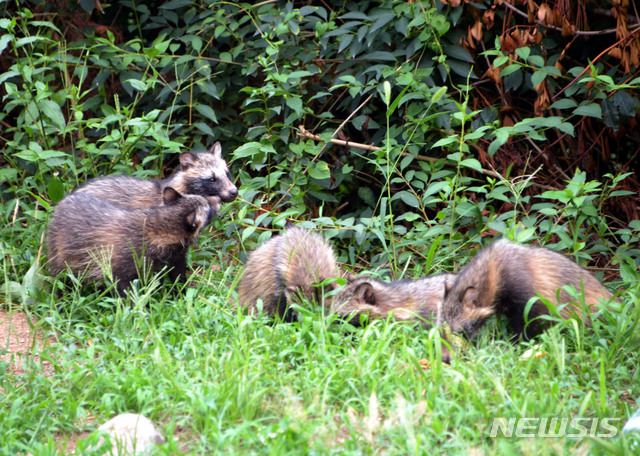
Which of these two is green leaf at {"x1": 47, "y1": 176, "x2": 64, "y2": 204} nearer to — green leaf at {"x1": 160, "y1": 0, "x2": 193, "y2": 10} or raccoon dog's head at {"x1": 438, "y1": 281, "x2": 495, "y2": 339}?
green leaf at {"x1": 160, "y1": 0, "x2": 193, "y2": 10}

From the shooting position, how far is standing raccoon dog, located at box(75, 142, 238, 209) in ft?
20.8

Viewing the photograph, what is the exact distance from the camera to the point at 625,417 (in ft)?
11.1

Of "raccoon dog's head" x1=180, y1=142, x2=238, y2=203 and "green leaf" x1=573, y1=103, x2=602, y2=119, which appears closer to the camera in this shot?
"green leaf" x1=573, y1=103, x2=602, y2=119

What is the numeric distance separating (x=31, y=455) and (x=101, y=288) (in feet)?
7.49

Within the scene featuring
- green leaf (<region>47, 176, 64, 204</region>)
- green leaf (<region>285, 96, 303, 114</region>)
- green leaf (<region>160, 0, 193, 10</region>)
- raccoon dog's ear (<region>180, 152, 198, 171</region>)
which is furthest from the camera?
green leaf (<region>160, 0, 193, 10</region>)

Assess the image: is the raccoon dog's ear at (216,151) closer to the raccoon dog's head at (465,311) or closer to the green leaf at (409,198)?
the green leaf at (409,198)

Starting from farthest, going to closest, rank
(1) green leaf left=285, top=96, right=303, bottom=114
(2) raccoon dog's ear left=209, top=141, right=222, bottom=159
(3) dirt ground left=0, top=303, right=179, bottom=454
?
(2) raccoon dog's ear left=209, top=141, right=222, bottom=159
(1) green leaf left=285, top=96, right=303, bottom=114
(3) dirt ground left=0, top=303, right=179, bottom=454

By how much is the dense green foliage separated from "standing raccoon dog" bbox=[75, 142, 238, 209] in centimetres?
24

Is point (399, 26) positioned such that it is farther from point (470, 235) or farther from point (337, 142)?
point (470, 235)

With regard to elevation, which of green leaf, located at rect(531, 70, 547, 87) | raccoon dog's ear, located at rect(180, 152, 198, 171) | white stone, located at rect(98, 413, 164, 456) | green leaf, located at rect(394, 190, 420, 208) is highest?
green leaf, located at rect(531, 70, 547, 87)

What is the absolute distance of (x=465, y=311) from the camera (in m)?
4.54

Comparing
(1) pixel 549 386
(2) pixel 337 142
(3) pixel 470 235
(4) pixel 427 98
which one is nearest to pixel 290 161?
(2) pixel 337 142

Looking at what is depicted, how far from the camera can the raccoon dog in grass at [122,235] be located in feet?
17.1

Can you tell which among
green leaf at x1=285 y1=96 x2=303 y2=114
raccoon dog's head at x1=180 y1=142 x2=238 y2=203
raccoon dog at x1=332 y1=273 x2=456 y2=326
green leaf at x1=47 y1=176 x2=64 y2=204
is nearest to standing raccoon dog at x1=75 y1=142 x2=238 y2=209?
raccoon dog's head at x1=180 y1=142 x2=238 y2=203
